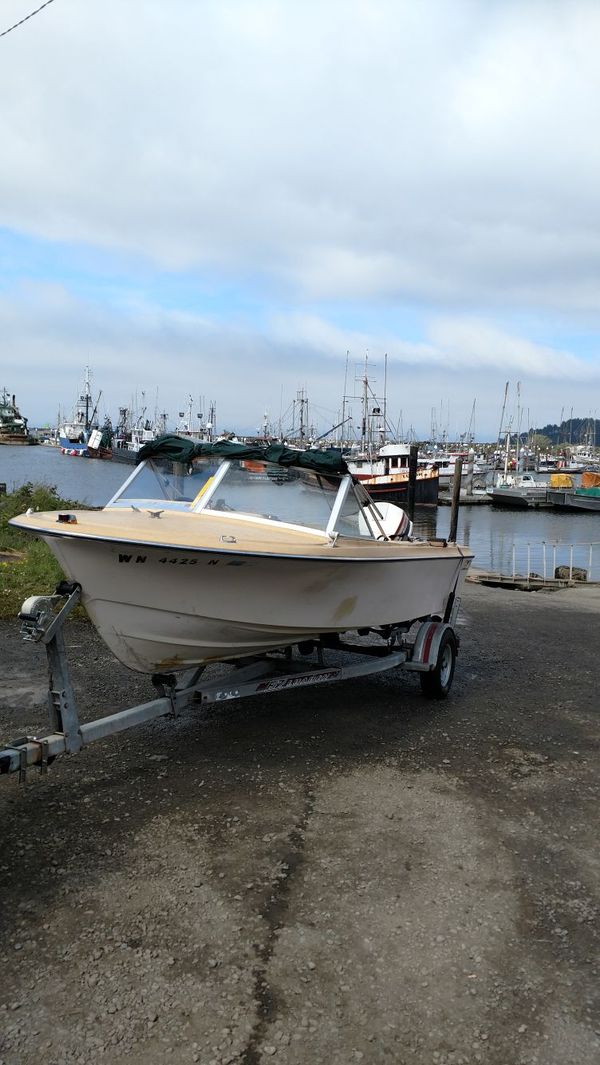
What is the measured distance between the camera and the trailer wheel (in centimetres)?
686

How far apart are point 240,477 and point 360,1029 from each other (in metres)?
4.03

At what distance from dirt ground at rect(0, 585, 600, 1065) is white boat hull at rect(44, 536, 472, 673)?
0.85 meters

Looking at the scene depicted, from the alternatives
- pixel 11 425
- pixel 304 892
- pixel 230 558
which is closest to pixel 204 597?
pixel 230 558

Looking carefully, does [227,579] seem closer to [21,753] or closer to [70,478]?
[21,753]

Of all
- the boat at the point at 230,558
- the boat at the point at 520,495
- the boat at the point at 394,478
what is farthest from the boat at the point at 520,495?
the boat at the point at 230,558

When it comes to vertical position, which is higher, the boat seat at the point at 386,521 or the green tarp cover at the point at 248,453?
the green tarp cover at the point at 248,453

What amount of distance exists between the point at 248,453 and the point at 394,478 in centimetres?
5205

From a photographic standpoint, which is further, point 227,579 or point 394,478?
point 394,478

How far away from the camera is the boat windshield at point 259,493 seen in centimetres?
596

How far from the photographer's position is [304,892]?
373 centimetres

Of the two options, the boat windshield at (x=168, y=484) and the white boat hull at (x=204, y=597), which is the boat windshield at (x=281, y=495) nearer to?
the boat windshield at (x=168, y=484)

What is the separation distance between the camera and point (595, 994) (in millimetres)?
3084

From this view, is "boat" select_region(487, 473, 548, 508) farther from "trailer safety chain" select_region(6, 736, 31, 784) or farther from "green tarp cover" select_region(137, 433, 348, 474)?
"trailer safety chain" select_region(6, 736, 31, 784)

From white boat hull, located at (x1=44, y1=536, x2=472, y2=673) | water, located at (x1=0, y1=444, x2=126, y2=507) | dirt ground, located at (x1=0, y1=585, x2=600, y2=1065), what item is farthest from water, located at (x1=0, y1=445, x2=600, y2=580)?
white boat hull, located at (x1=44, y1=536, x2=472, y2=673)
